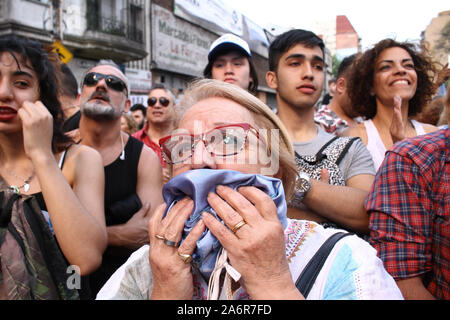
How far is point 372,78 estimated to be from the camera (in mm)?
3121

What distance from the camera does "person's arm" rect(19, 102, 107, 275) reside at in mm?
1735

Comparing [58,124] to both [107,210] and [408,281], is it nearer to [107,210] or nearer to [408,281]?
[107,210]

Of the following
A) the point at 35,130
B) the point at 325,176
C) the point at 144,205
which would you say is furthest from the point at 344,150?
the point at 35,130

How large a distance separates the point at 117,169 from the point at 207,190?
1619 mm

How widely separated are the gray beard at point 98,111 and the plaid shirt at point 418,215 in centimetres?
223

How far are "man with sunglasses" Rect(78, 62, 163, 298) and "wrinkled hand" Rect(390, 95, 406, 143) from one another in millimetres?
1932

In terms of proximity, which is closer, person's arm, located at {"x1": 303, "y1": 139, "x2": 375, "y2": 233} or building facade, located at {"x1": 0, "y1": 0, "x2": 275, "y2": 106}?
person's arm, located at {"x1": 303, "y1": 139, "x2": 375, "y2": 233}

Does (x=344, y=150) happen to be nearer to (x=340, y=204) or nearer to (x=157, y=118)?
(x=340, y=204)

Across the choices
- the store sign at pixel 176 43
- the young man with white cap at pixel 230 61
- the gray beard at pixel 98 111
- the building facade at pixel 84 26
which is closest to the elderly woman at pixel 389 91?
the young man with white cap at pixel 230 61

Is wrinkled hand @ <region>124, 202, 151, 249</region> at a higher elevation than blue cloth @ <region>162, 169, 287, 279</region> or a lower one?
lower

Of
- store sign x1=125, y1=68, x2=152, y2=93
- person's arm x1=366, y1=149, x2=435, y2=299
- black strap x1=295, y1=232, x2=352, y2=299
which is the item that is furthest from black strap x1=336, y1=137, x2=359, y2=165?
store sign x1=125, y1=68, x2=152, y2=93

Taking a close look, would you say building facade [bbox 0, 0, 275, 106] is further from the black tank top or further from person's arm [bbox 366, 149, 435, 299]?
person's arm [bbox 366, 149, 435, 299]
